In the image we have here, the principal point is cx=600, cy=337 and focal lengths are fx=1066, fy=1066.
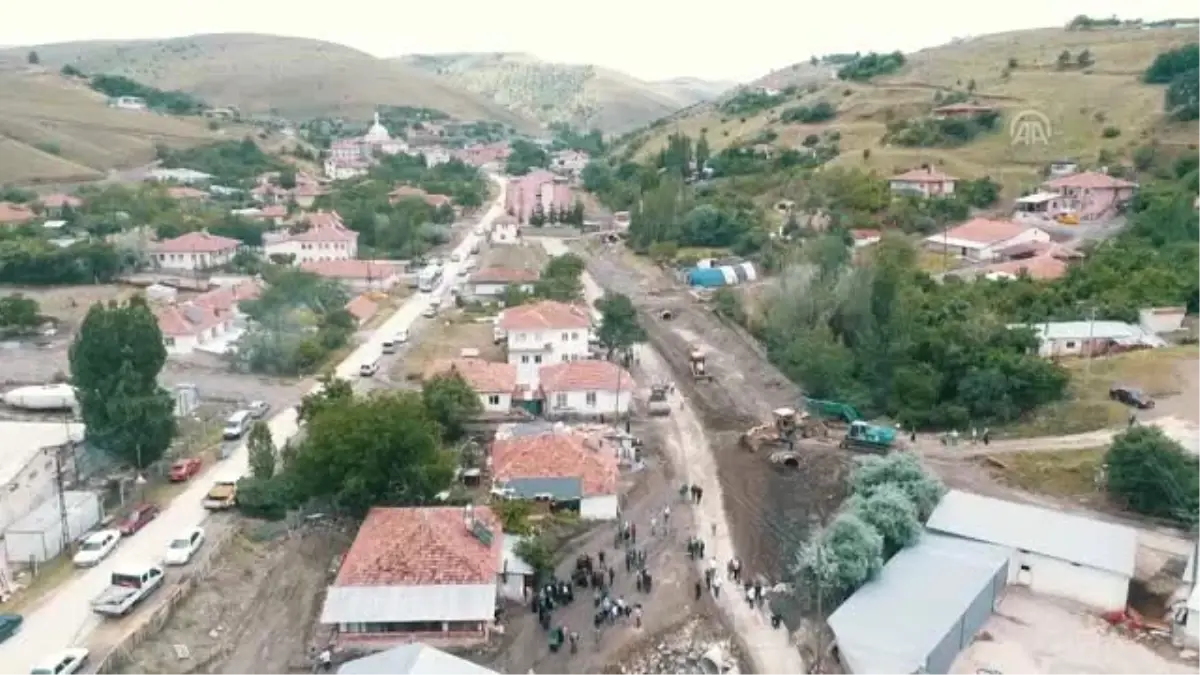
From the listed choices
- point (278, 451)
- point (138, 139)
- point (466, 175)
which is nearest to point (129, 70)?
point (138, 139)

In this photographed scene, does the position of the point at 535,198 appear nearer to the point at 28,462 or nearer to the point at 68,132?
the point at 68,132

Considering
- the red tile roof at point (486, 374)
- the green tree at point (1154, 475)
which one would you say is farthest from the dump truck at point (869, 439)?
the red tile roof at point (486, 374)

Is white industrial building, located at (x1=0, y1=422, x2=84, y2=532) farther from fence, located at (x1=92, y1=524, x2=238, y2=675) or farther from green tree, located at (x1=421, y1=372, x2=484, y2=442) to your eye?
green tree, located at (x1=421, y1=372, x2=484, y2=442)

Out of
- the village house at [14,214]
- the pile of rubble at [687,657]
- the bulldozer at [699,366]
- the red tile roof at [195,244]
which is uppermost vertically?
the village house at [14,214]

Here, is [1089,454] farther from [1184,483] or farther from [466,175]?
[466,175]

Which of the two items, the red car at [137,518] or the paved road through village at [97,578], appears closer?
the paved road through village at [97,578]

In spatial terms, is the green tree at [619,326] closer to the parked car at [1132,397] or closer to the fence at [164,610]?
the parked car at [1132,397]

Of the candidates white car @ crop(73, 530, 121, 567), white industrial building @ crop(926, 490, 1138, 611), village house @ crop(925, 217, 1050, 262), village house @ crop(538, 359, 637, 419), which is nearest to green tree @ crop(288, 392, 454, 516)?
white car @ crop(73, 530, 121, 567)
